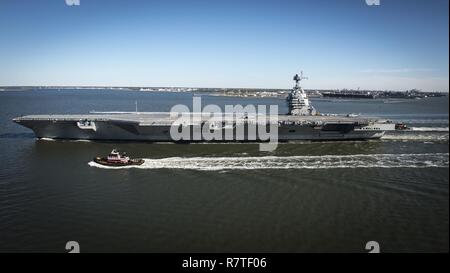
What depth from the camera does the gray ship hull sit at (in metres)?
26.6

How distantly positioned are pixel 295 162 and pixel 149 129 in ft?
37.7

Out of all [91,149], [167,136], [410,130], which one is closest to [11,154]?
[91,149]

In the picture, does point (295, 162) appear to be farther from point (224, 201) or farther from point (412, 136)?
point (412, 136)

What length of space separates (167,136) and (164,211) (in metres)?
13.8

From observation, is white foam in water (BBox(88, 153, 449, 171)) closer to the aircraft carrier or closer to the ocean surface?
the ocean surface

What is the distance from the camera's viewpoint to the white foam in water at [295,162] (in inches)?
784

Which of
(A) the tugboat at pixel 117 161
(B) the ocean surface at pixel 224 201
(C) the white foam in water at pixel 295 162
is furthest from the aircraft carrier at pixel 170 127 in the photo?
(A) the tugboat at pixel 117 161

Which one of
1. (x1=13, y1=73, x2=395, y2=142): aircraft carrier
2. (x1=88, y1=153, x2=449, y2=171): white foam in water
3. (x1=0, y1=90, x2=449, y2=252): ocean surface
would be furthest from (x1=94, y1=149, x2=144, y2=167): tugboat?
(x1=13, y1=73, x2=395, y2=142): aircraft carrier

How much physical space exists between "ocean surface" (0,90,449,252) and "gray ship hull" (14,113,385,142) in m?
2.89

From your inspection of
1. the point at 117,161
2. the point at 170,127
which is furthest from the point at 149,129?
the point at 117,161

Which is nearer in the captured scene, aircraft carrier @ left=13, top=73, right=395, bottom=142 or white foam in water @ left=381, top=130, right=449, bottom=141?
aircraft carrier @ left=13, top=73, right=395, bottom=142

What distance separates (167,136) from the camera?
27.1 m
